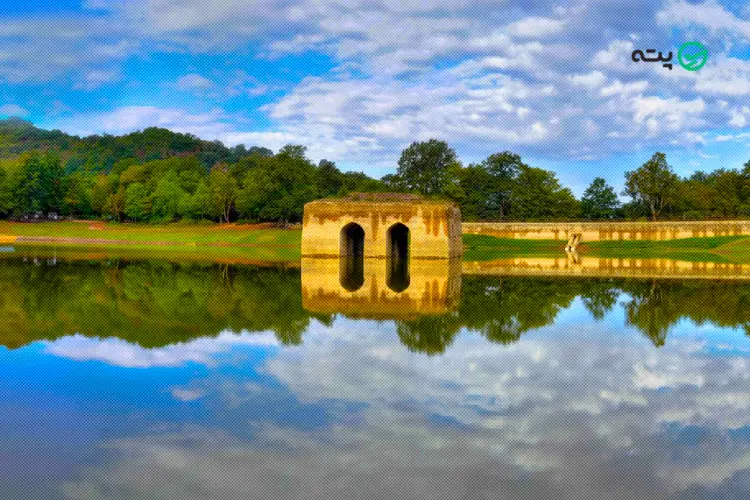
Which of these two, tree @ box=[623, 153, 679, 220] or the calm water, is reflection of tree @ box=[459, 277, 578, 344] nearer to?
the calm water

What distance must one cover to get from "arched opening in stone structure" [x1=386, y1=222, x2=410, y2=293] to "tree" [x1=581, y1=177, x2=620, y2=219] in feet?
158

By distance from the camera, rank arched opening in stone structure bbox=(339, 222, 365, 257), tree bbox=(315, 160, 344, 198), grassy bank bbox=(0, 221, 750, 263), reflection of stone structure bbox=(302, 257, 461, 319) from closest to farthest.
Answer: reflection of stone structure bbox=(302, 257, 461, 319)
arched opening in stone structure bbox=(339, 222, 365, 257)
grassy bank bbox=(0, 221, 750, 263)
tree bbox=(315, 160, 344, 198)

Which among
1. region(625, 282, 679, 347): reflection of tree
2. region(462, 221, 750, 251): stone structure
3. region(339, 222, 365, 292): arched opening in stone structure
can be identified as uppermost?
region(462, 221, 750, 251): stone structure

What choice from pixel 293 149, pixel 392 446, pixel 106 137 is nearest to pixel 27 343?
pixel 392 446

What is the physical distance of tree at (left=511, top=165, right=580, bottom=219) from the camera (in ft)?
283

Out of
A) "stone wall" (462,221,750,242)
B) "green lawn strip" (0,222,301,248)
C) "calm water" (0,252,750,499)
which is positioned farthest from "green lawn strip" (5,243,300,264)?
"stone wall" (462,221,750,242)

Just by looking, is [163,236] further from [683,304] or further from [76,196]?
[683,304]

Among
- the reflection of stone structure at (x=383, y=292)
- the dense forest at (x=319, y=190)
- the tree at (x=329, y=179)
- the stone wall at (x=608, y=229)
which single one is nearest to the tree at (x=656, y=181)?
the dense forest at (x=319, y=190)

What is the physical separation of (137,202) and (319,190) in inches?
949

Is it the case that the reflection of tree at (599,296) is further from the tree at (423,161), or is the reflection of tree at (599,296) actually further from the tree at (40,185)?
the tree at (40,185)

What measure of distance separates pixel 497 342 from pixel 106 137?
192531mm

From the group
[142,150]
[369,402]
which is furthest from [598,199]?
[142,150]

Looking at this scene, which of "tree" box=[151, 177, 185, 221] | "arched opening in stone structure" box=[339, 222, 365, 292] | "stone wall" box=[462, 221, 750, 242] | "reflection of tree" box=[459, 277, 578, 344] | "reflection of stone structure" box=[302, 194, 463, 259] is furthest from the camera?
"tree" box=[151, 177, 185, 221]

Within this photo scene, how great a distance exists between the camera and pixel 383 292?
22594mm
